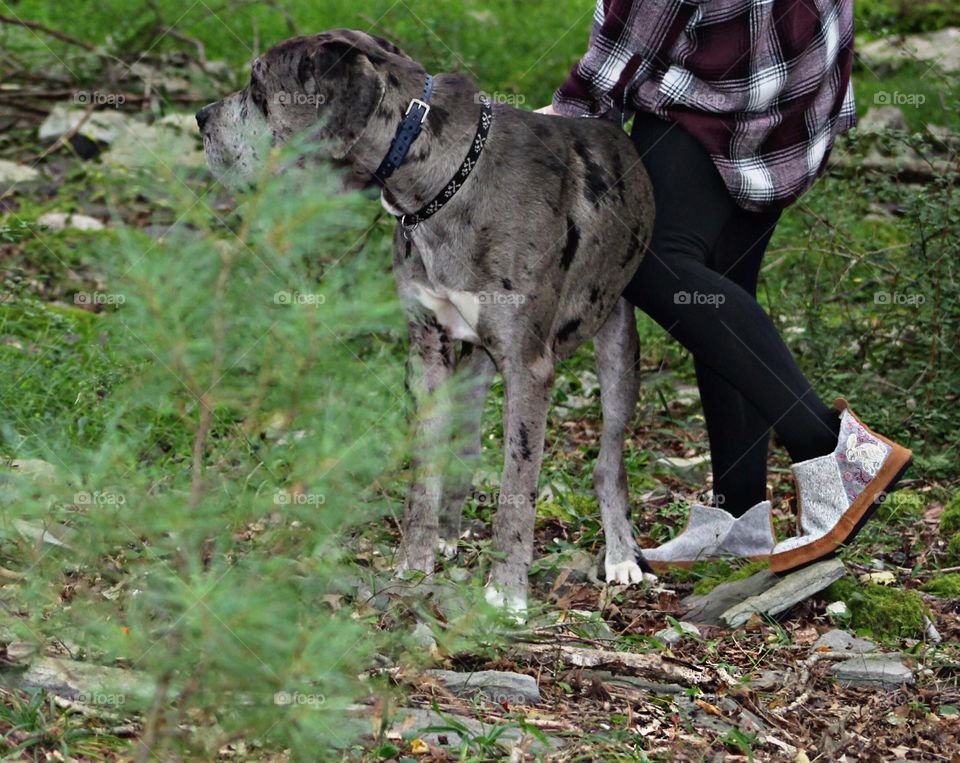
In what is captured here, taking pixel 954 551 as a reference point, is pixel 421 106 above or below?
above

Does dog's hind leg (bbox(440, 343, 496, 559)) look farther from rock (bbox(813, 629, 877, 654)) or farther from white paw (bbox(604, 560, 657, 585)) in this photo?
rock (bbox(813, 629, 877, 654))

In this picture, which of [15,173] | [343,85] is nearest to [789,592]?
[343,85]

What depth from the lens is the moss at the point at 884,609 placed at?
13.0 feet

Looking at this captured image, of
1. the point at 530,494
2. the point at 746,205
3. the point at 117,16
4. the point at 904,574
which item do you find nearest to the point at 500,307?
the point at 530,494

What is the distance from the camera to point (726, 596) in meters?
4.15

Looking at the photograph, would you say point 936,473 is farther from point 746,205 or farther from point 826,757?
point 826,757

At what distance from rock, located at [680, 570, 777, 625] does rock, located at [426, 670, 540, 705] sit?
1.10 m

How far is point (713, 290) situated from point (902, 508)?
66.8 inches

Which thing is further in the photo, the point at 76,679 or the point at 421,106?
the point at 421,106

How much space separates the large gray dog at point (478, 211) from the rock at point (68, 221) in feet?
12.1

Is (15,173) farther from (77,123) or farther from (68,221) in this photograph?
(68,221)

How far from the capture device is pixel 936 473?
5.46 meters

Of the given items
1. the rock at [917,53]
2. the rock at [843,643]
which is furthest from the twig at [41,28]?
the rock at [917,53]

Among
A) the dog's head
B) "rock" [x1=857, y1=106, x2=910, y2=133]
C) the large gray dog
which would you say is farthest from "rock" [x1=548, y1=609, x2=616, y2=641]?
"rock" [x1=857, y1=106, x2=910, y2=133]
